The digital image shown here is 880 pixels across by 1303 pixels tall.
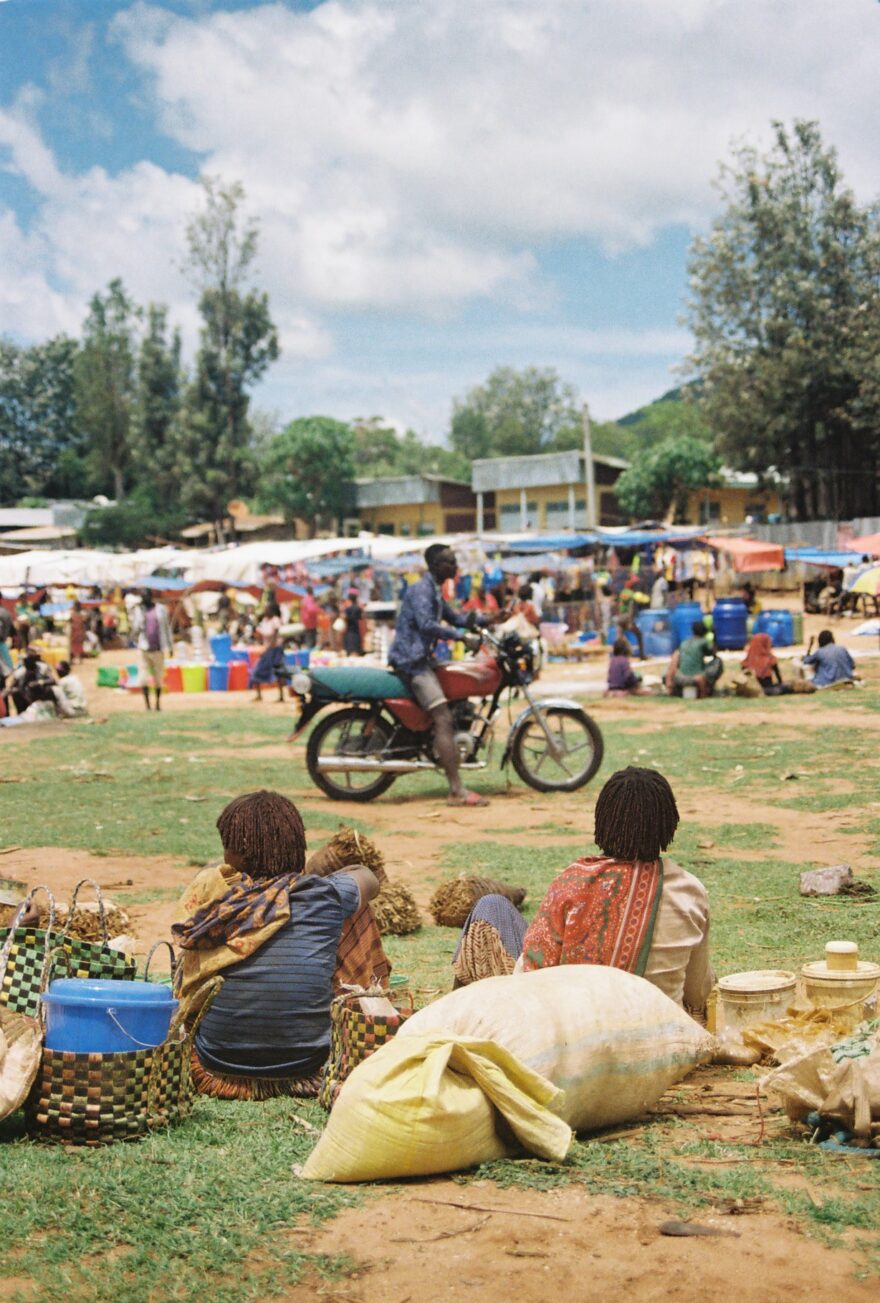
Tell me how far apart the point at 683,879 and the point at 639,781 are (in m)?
0.35

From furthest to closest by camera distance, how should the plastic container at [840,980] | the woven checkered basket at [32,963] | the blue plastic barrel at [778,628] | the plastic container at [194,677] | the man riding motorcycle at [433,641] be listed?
the blue plastic barrel at [778,628] → the plastic container at [194,677] → the man riding motorcycle at [433,641] → the plastic container at [840,980] → the woven checkered basket at [32,963]

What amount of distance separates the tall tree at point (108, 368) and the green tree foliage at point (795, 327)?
31.7 metres

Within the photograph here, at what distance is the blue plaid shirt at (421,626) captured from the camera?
10.8 m

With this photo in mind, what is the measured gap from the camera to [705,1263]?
302 cm

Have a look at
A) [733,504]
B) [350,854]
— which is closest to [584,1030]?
[350,854]

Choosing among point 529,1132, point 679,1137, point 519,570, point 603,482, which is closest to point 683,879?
point 679,1137

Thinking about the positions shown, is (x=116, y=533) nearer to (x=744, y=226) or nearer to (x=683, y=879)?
(x=744, y=226)

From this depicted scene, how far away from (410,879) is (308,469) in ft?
183

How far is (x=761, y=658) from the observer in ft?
63.7

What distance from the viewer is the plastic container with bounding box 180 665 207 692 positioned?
2566 centimetres

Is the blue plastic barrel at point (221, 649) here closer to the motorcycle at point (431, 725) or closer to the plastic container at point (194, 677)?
the plastic container at point (194, 677)

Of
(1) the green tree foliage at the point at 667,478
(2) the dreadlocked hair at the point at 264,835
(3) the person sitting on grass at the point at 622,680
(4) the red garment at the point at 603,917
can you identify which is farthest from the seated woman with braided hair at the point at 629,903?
(1) the green tree foliage at the point at 667,478

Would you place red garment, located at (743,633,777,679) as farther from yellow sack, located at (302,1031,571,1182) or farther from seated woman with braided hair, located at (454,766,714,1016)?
yellow sack, located at (302,1031,571,1182)

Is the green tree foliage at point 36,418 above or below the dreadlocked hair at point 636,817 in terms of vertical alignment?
above
